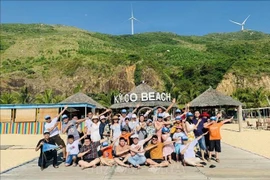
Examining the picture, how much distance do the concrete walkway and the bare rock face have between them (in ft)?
→ 177

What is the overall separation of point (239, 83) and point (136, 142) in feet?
184

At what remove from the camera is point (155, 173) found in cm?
653

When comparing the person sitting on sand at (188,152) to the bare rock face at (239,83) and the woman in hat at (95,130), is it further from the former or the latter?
the bare rock face at (239,83)

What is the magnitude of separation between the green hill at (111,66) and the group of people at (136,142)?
109 ft

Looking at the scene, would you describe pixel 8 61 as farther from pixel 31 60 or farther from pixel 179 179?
pixel 179 179

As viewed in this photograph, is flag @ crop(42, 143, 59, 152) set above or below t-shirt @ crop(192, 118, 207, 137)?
A: below

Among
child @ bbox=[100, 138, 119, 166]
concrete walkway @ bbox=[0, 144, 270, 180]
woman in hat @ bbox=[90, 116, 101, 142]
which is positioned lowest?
concrete walkway @ bbox=[0, 144, 270, 180]

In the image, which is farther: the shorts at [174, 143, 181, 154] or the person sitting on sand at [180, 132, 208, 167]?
the shorts at [174, 143, 181, 154]

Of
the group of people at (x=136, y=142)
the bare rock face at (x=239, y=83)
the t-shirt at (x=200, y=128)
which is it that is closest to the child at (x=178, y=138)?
the group of people at (x=136, y=142)

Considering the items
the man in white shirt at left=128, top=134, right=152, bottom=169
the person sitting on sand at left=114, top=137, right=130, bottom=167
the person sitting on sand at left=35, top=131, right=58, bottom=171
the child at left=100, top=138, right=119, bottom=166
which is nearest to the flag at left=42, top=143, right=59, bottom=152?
the person sitting on sand at left=35, top=131, right=58, bottom=171

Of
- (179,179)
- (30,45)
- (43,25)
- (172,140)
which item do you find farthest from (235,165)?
(43,25)

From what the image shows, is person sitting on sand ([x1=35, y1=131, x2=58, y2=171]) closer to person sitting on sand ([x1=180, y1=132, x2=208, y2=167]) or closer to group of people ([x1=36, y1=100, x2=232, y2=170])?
group of people ([x1=36, y1=100, x2=232, y2=170])

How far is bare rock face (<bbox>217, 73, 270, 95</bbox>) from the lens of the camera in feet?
193

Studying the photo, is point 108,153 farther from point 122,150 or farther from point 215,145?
point 215,145
